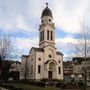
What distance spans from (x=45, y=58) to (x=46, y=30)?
898 cm

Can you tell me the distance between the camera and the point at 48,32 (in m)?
69.4

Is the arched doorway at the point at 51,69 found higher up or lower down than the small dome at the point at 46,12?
lower down

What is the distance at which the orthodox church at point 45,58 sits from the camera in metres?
64.9

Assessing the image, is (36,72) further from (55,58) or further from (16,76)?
(16,76)

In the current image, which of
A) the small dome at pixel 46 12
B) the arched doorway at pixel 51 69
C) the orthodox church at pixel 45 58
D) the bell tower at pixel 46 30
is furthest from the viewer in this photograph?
the small dome at pixel 46 12

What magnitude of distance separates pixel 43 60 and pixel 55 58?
4437mm

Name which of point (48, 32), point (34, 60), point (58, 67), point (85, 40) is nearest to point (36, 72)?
point (34, 60)

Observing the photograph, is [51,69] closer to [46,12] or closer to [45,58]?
[45,58]

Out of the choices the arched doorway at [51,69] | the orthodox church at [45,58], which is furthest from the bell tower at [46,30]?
the arched doorway at [51,69]

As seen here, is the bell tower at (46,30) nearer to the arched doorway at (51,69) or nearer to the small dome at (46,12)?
the small dome at (46,12)

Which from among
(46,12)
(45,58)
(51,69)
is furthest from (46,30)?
(51,69)

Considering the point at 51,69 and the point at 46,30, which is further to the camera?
the point at 46,30

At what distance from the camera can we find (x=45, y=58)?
66.6m

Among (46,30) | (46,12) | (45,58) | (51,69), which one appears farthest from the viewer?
(46,12)
